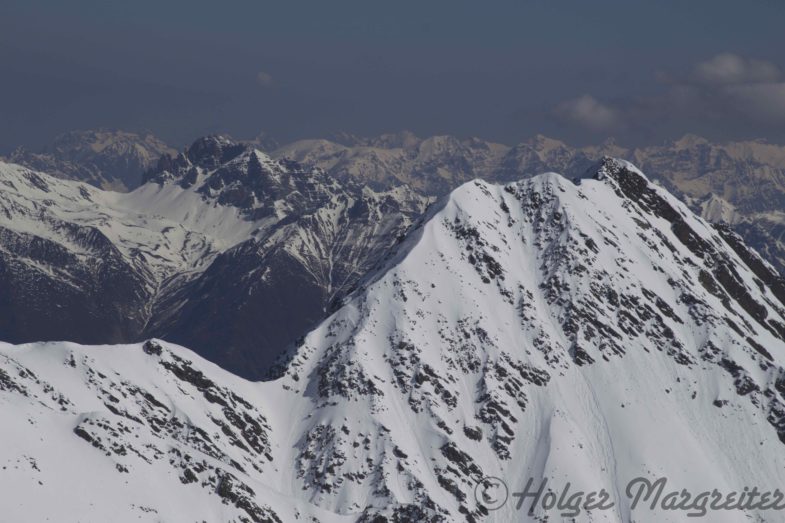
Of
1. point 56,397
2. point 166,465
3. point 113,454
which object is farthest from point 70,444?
point 56,397

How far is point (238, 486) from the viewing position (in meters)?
165

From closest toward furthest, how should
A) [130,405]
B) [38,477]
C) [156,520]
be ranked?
1. [38,477]
2. [156,520]
3. [130,405]

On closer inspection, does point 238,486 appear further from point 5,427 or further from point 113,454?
point 5,427

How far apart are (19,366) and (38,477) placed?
53.6 meters

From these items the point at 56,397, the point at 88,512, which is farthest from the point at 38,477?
the point at 56,397

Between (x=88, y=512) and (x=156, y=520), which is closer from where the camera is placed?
(x=88, y=512)

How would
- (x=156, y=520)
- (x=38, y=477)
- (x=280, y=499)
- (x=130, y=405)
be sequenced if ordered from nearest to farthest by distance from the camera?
(x=38, y=477), (x=156, y=520), (x=280, y=499), (x=130, y=405)

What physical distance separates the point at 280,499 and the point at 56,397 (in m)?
41.4

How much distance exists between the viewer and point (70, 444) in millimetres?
146625

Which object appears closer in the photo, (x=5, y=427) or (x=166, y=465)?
(x=5, y=427)

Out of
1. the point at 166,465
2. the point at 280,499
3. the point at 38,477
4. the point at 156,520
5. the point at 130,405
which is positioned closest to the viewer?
the point at 38,477

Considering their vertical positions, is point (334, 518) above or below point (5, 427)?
below

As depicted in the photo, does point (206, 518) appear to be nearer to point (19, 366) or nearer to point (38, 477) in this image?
point (38, 477)

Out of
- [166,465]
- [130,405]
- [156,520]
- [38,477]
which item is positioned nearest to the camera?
[38,477]
